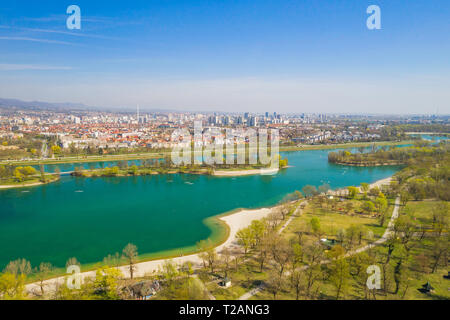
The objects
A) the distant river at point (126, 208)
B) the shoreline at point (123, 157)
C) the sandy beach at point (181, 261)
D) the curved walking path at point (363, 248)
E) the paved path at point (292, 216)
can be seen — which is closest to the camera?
the curved walking path at point (363, 248)

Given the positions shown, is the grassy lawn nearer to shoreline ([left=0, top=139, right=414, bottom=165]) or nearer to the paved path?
the paved path

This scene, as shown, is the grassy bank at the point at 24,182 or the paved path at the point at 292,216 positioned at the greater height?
the grassy bank at the point at 24,182

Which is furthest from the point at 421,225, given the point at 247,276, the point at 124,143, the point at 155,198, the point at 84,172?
the point at 124,143

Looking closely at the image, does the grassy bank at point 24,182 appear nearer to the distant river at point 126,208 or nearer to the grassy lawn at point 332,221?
the distant river at point 126,208

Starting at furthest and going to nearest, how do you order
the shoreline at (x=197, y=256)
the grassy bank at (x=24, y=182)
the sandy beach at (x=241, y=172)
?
the sandy beach at (x=241, y=172) → the grassy bank at (x=24, y=182) → the shoreline at (x=197, y=256)

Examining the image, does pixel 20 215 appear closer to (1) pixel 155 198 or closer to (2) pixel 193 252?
(1) pixel 155 198

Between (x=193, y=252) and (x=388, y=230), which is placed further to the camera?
(x=388, y=230)

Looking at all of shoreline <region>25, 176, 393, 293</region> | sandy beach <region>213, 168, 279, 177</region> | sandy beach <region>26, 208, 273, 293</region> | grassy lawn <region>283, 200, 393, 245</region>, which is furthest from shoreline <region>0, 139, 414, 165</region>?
grassy lawn <region>283, 200, 393, 245</region>

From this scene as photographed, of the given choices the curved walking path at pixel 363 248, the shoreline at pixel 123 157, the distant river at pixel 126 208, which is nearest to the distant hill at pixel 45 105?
the shoreline at pixel 123 157
